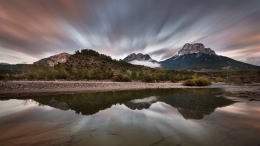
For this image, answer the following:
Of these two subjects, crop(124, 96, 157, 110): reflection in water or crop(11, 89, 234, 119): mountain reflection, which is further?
crop(124, 96, 157, 110): reflection in water

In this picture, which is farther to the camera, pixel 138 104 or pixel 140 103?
pixel 140 103

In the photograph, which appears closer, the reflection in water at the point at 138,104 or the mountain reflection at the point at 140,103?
the mountain reflection at the point at 140,103

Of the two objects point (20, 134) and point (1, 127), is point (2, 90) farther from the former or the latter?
point (20, 134)

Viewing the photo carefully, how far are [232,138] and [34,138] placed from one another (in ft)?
31.5

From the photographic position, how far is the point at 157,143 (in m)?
5.98

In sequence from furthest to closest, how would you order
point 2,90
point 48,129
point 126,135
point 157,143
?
1. point 2,90
2. point 48,129
3. point 126,135
4. point 157,143

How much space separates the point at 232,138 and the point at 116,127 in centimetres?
608

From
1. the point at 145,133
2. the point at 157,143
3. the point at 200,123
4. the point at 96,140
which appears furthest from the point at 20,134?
the point at 200,123

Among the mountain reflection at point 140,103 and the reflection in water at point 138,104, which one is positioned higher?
the mountain reflection at point 140,103

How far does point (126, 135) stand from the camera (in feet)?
23.0

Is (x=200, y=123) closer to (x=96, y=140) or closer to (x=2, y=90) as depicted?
(x=96, y=140)

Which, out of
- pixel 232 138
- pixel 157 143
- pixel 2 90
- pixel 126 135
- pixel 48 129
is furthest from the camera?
pixel 2 90

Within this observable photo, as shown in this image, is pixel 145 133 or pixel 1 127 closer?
pixel 145 133

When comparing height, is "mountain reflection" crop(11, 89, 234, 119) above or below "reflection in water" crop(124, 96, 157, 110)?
above
